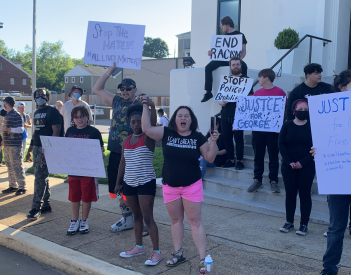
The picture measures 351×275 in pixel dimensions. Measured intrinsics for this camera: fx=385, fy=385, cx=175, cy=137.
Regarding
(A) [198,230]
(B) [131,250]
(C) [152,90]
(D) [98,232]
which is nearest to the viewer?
(A) [198,230]

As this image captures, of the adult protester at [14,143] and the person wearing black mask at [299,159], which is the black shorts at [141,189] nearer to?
the person wearing black mask at [299,159]

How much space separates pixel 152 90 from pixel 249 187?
1511 inches

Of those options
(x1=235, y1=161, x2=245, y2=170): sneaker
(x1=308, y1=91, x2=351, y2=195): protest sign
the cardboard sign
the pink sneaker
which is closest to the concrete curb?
the pink sneaker

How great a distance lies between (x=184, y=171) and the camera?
399 cm

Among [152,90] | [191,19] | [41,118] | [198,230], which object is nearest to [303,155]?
[198,230]

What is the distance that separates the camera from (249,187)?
21.5 ft

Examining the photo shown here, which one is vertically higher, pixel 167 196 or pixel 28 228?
pixel 167 196

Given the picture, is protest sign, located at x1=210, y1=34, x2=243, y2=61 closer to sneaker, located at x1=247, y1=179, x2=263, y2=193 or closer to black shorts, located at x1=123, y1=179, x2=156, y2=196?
sneaker, located at x1=247, y1=179, x2=263, y2=193

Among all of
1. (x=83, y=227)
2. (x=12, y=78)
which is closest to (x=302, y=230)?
(x=83, y=227)

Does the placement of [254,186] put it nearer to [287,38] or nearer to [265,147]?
[265,147]

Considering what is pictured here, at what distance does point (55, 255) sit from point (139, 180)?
1.40 metres

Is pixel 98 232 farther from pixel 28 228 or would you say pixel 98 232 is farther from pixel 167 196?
pixel 167 196

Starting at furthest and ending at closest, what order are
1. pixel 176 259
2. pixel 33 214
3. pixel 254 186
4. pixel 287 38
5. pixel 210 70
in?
pixel 287 38, pixel 210 70, pixel 254 186, pixel 33 214, pixel 176 259

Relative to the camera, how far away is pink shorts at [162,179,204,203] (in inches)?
158
